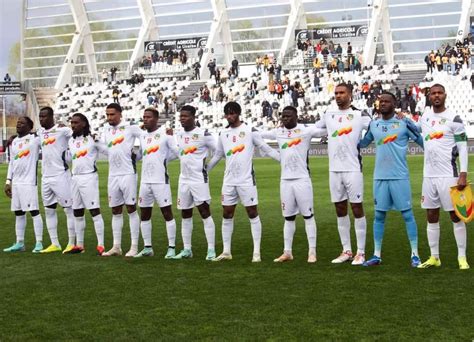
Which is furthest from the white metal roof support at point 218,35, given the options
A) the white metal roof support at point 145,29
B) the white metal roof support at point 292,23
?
the white metal roof support at point 145,29

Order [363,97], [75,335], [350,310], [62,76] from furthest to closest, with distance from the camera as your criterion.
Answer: [62,76]
[363,97]
[350,310]
[75,335]

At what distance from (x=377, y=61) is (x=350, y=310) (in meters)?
46.0

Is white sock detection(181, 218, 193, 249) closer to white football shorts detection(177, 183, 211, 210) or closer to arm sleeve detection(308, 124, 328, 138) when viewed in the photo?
white football shorts detection(177, 183, 211, 210)

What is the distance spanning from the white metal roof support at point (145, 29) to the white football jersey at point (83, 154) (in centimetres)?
4600

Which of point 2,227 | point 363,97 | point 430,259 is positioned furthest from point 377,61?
point 430,259

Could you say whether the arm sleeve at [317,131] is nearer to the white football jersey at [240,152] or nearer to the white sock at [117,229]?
the white football jersey at [240,152]

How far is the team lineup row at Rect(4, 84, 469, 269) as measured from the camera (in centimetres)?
952

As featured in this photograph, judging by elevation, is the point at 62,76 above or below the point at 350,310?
above

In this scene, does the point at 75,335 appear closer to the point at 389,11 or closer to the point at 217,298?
the point at 217,298

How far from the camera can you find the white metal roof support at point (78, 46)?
5959cm

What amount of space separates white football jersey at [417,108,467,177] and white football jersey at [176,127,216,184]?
281 centimetres

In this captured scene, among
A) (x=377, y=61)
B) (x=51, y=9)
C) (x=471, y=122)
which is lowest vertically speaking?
(x=471, y=122)

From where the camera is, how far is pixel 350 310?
7305 millimetres

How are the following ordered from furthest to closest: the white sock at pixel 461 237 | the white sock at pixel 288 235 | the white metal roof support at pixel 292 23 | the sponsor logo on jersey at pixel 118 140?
the white metal roof support at pixel 292 23
the sponsor logo on jersey at pixel 118 140
the white sock at pixel 288 235
the white sock at pixel 461 237
